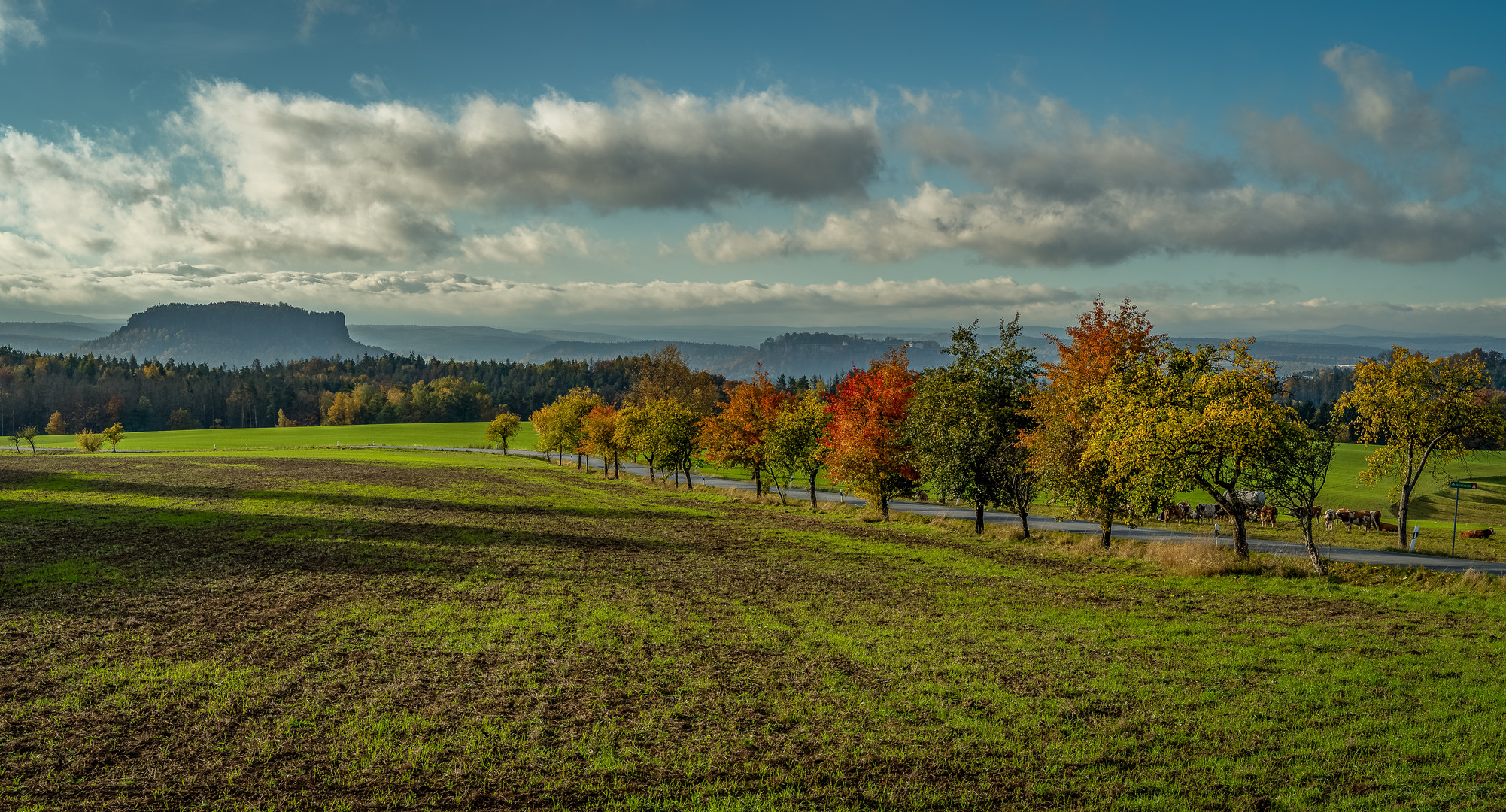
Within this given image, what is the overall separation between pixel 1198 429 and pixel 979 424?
11852 millimetres

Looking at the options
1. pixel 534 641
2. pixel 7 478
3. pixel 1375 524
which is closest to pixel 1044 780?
pixel 534 641

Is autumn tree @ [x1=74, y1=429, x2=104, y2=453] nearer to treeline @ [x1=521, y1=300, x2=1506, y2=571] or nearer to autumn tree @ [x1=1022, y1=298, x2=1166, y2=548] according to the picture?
treeline @ [x1=521, y1=300, x2=1506, y2=571]

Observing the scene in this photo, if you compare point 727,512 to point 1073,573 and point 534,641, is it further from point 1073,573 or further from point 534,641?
point 534,641

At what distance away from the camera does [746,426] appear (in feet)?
181

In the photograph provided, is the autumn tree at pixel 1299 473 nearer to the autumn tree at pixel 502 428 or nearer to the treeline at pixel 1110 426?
the treeline at pixel 1110 426

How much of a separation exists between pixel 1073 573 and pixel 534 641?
20.1m

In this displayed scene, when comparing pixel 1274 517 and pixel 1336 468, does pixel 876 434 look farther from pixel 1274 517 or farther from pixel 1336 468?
pixel 1336 468

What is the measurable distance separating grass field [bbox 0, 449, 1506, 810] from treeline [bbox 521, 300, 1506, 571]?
4223 mm

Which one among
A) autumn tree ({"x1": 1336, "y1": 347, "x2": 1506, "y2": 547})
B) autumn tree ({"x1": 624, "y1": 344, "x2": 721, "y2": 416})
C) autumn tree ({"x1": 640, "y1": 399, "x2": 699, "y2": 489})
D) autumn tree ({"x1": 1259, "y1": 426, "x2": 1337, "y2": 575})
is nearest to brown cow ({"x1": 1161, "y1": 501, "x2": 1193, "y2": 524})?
autumn tree ({"x1": 1336, "y1": 347, "x2": 1506, "y2": 547})

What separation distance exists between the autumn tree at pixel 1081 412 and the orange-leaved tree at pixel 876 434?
8.35 metres

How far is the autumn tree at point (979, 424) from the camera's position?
35719 mm

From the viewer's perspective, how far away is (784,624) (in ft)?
59.9

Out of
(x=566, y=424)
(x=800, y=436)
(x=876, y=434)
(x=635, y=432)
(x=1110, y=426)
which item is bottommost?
(x=566, y=424)

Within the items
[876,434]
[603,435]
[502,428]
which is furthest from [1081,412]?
[502,428]
